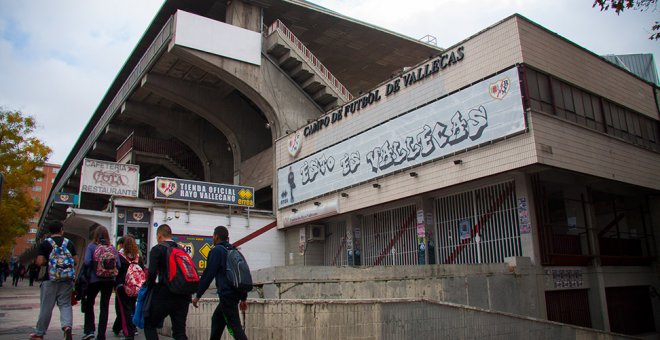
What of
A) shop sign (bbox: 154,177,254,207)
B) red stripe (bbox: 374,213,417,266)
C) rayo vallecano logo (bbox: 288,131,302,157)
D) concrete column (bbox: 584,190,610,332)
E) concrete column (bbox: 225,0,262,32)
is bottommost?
concrete column (bbox: 584,190,610,332)

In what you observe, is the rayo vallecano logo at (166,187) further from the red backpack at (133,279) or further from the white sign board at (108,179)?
the red backpack at (133,279)

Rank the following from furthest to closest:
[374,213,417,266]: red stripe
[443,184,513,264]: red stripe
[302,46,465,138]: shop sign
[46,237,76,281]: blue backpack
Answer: [374,213,417,266]: red stripe < [302,46,465,138]: shop sign < [443,184,513,264]: red stripe < [46,237,76,281]: blue backpack

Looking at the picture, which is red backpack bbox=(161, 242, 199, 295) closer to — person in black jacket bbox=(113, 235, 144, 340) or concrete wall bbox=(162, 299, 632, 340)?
concrete wall bbox=(162, 299, 632, 340)

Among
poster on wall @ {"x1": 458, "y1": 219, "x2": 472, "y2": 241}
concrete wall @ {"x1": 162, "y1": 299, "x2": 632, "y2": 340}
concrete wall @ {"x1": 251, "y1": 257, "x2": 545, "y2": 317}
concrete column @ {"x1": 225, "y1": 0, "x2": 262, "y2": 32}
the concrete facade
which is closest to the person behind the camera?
concrete wall @ {"x1": 162, "y1": 299, "x2": 632, "y2": 340}

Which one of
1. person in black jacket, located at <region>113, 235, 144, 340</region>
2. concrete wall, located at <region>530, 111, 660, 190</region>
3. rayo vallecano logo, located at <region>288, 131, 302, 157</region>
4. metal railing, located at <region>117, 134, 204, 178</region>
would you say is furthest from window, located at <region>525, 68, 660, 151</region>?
metal railing, located at <region>117, 134, 204, 178</region>

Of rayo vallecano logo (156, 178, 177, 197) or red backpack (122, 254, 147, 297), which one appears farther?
rayo vallecano logo (156, 178, 177, 197)

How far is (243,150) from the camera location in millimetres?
28531

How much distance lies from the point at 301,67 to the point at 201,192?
25.4 feet

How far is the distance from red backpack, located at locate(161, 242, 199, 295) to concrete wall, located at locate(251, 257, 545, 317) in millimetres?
3155

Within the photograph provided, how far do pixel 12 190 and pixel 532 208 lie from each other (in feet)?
95.8

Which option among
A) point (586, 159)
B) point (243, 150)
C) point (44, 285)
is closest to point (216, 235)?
point (44, 285)

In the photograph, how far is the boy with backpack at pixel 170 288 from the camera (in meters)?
5.80

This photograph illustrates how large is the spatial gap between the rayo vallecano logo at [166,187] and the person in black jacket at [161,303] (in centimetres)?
1620

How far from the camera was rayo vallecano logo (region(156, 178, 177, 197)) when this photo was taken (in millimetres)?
21359
